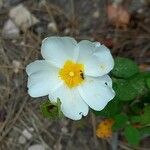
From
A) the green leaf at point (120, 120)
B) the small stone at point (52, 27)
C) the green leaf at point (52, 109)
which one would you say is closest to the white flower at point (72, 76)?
the green leaf at point (52, 109)

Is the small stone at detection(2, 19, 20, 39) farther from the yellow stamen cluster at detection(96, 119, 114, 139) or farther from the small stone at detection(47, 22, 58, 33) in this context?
the yellow stamen cluster at detection(96, 119, 114, 139)

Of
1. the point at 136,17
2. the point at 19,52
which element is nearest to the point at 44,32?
the point at 19,52

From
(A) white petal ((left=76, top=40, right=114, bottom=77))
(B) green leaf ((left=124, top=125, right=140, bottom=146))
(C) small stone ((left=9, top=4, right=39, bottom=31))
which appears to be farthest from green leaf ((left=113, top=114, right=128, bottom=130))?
(C) small stone ((left=9, top=4, right=39, bottom=31))

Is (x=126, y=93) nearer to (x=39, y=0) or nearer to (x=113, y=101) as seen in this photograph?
(x=113, y=101)

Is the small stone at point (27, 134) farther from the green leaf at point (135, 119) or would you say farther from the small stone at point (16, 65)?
the green leaf at point (135, 119)

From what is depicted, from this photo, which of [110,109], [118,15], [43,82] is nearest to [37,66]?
[43,82]
